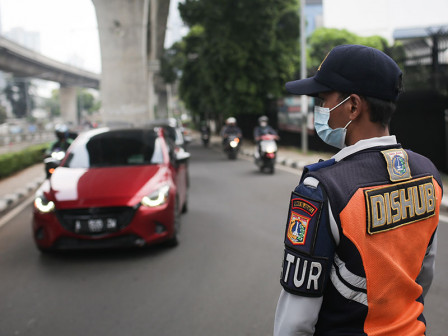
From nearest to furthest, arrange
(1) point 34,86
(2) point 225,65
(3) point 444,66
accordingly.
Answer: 1. (3) point 444,66
2. (2) point 225,65
3. (1) point 34,86

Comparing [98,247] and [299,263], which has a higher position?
[299,263]

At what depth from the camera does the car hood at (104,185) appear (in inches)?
223

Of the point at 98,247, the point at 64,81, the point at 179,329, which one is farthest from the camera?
the point at 64,81

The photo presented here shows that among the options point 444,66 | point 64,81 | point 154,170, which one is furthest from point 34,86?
point 154,170

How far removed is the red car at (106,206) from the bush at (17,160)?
958 centimetres

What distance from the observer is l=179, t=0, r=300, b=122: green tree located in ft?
80.7

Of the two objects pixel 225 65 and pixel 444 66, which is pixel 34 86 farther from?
pixel 444 66

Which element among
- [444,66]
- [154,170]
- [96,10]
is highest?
[96,10]

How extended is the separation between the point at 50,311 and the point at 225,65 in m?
21.9

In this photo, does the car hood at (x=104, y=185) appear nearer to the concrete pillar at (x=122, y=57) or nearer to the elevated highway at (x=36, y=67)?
the concrete pillar at (x=122, y=57)

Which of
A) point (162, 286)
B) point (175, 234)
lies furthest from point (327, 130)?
point (175, 234)

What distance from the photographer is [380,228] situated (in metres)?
1.50

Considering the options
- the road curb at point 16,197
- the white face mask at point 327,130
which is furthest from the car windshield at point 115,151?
the white face mask at point 327,130

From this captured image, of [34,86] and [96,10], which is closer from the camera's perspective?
[96,10]
